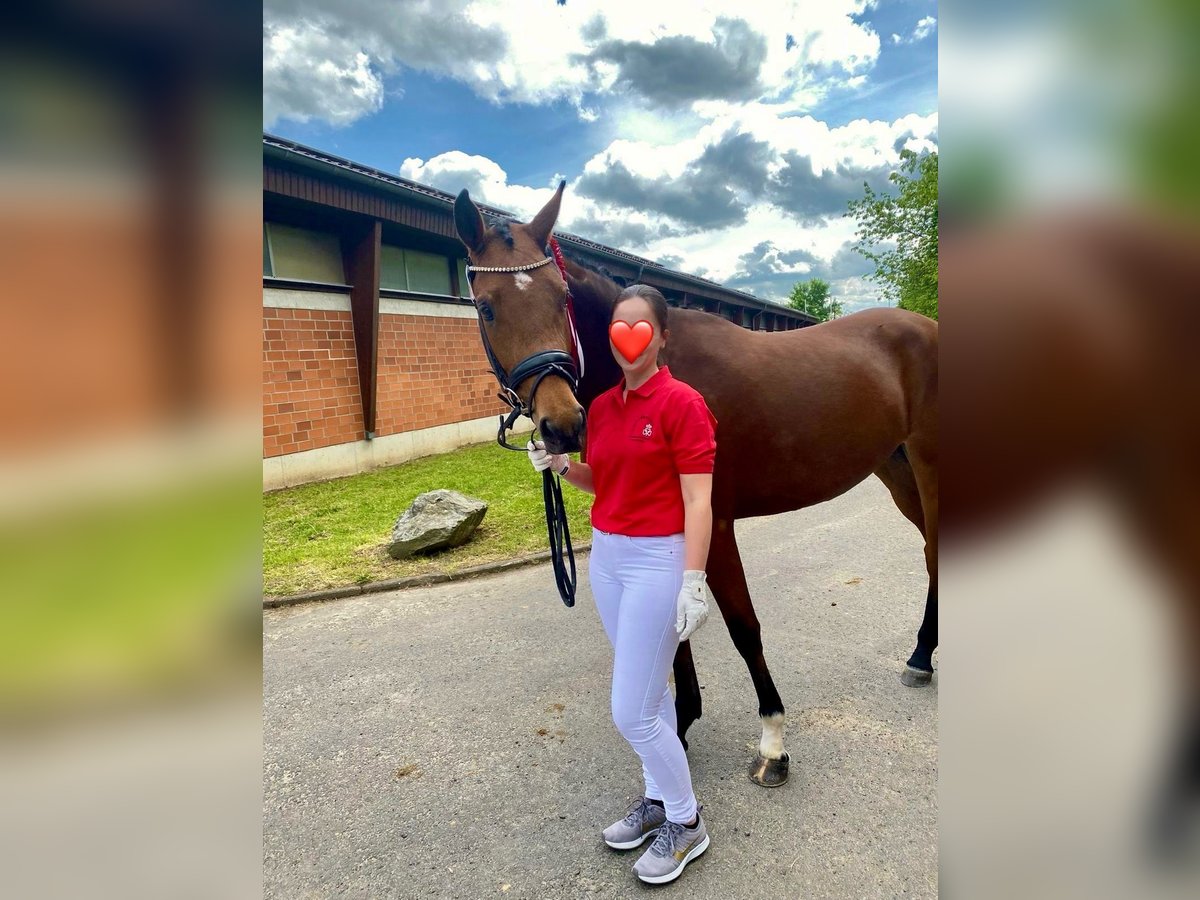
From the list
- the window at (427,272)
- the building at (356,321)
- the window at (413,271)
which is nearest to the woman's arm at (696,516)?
the building at (356,321)

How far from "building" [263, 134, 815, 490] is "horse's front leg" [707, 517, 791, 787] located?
559cm

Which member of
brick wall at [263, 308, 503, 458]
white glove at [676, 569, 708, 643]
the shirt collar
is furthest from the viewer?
brick wall at [263, 308, 503, 458]

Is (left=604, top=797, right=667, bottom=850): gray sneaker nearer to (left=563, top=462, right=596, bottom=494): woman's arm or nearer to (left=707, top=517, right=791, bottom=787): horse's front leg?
→ (left=707, top=517, right=791, bottom=787): horse's front leg

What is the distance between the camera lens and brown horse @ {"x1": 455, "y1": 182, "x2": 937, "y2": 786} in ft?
7.11

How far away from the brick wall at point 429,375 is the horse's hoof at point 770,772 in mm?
8157

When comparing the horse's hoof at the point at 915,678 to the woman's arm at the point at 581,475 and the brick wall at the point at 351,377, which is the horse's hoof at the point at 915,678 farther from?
the brick wall at the point at 351,377

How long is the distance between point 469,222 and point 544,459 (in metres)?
0.95

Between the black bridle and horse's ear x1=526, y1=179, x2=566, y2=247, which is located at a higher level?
horse's ear x1=526, y1=179, x2=566, y2=247

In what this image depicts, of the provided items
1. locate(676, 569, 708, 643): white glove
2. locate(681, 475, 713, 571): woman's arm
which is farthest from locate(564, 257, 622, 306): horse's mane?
locate(676, 569, 708, 643): white glove

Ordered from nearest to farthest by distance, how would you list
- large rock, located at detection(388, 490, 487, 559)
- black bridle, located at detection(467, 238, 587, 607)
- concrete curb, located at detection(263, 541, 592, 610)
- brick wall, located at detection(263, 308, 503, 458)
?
black bridle, located at detection(467, 238, 587, 607) → concrete curb, located at detection(263, 541, 592, 610) → large rock, located at detection(388, 490, 487, 559) → brick wall, located at detection(263, 308, 503, 458)

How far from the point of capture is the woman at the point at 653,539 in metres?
1.87

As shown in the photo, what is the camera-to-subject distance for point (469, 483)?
8812mm
